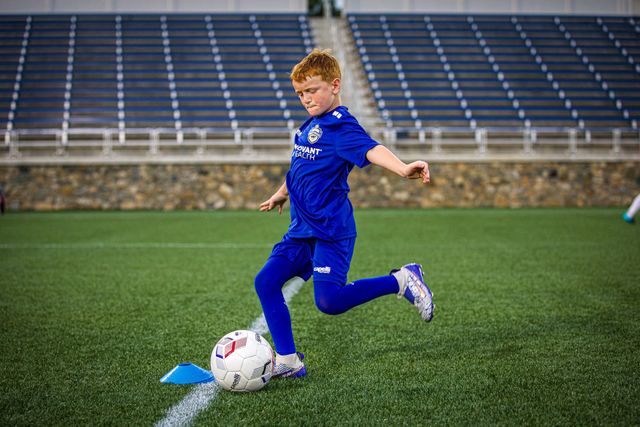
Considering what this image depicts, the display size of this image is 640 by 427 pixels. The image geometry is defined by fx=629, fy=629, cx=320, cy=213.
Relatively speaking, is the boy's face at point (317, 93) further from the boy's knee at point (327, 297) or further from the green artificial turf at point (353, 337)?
the green artificial turf at point (353, 337)

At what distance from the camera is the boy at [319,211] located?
3088 millimetres

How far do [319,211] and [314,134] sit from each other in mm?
389

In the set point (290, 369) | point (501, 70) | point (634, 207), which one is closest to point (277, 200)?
point (290, 369)

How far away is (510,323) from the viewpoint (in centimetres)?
438

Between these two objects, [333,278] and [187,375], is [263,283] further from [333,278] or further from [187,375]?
[187,375]

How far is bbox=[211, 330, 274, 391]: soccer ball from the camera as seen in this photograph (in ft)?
9.67

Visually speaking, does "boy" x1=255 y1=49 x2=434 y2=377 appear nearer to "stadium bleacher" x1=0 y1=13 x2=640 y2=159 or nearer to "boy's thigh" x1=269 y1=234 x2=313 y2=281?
"boy's thigh" x1=269 y1=234 x2=313 y2=281

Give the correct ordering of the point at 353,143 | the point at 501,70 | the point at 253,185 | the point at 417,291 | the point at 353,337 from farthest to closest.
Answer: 1. the point at 501,70
2. the point at 253,185
3. the point at 353,337
4. the point at 417,291
5. the point at 353,143

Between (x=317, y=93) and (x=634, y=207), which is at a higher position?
(x=317, y=93)

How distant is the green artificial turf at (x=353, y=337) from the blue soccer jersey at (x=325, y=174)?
0.75 metres

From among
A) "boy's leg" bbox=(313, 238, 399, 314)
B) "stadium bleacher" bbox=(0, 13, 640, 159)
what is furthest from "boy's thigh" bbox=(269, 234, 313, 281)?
"stadium bleacher" bbox=(0, 13, 640, 159)

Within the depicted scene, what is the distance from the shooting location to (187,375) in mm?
3131

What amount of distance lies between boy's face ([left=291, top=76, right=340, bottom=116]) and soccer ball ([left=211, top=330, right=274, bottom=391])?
1196 mm

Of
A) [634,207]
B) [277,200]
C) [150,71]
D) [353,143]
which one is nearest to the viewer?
[353,143]
